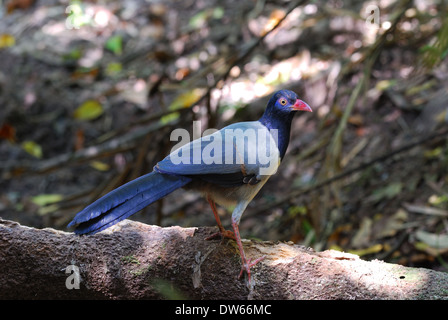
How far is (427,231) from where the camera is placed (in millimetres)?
4129

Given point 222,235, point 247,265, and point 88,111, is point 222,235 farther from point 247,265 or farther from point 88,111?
point 88,111

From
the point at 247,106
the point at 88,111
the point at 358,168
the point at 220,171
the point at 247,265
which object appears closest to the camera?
the point at 247,265

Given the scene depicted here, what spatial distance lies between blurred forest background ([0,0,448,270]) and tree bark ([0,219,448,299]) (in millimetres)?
1683

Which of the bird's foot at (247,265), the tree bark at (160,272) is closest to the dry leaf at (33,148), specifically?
the tree bark at (160,272)

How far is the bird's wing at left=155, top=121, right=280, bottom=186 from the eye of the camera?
2.64 metres

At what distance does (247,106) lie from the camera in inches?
211

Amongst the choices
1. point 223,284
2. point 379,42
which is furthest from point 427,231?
point 223,284

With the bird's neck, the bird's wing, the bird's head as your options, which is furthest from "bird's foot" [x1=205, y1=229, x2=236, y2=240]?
the bird's head

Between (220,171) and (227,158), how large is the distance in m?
0.09

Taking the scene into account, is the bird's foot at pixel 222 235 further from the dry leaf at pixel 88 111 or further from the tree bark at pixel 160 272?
the dry leaf at pixel 88 111

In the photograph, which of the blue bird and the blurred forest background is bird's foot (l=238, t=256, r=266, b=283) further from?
the blurred forest background

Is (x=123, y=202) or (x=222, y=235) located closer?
(x=123, y=202)

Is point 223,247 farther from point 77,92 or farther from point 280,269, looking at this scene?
point 77,92

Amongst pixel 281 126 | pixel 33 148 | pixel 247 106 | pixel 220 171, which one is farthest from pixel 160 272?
pixel 33 148
